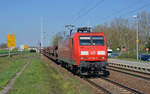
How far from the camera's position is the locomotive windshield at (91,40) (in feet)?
55.2

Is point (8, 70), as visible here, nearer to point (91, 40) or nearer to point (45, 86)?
point (91, 40)

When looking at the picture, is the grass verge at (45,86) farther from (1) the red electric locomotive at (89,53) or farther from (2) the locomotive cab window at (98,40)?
(2) the locomotive cab window at (98,40)

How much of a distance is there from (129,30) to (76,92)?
2435 inches

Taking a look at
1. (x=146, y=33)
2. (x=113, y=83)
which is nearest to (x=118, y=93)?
(x=113, y=83)

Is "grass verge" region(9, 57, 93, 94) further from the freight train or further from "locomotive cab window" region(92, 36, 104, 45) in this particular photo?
"locomotive cab window" region(92, 36, 104, 45)

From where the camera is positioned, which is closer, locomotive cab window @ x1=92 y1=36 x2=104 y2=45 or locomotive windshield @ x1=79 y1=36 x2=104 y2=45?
locomotive windshield @ x1=79 y1=36 x2=104 y2=45

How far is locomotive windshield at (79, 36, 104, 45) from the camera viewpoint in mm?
16828

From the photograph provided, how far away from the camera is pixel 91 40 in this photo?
55.6 ft

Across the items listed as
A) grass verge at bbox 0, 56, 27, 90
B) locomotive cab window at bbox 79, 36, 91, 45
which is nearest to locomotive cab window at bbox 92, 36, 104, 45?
locomotive cab window at bbox 79, 36, 91, 45

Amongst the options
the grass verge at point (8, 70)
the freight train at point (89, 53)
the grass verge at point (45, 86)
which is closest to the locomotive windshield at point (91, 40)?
the freight train at point (89, 53)

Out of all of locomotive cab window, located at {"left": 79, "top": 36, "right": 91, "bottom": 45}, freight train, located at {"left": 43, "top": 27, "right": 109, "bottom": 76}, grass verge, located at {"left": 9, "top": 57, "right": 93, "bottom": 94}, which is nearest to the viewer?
grass verge, located at {"left": 9, "top": 57, "right": 93, "bottom": 94}

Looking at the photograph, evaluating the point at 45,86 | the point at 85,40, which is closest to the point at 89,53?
the point at 85,40

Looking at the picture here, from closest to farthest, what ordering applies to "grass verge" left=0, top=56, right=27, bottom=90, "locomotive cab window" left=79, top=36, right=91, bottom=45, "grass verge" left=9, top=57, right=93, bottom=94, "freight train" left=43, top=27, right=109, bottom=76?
"grass verge" left=9, top=57, right=93, bottom=94 → "grass verge" left=0, top=56, right=27, bottom=90 → "freight train" left=43, top=27, right=109, bottom=76 → "locomotive cab window" left=79, top=36, right=91, bottom=45

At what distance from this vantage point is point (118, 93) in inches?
408
